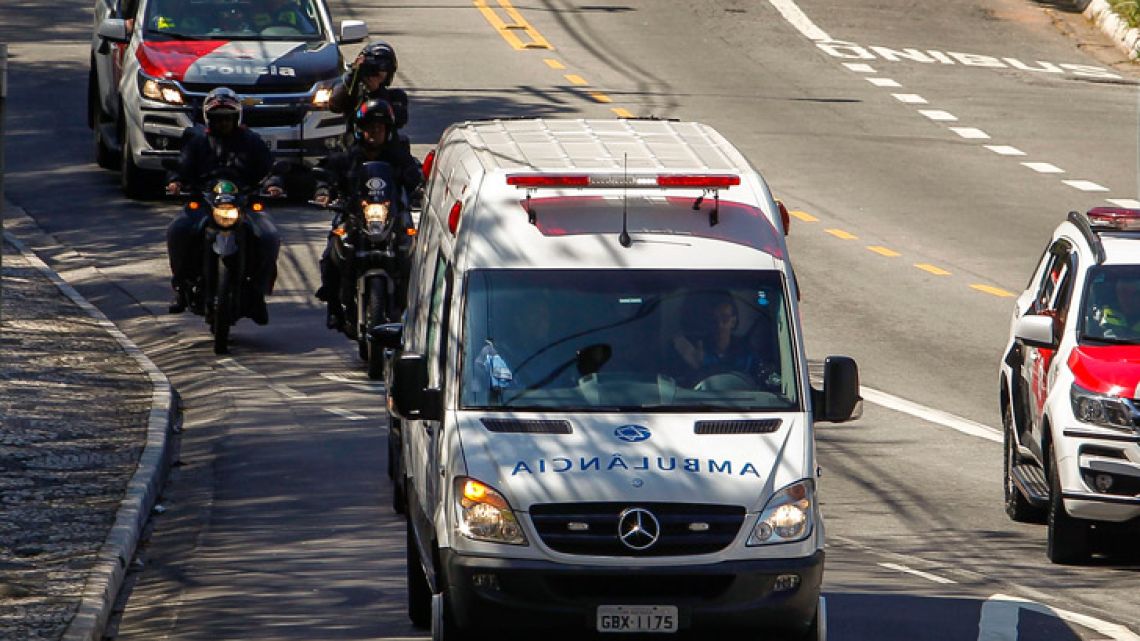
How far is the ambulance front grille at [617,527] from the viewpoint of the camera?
9883 millimetres

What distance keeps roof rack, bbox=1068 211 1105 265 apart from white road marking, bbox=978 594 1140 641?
8.64ft

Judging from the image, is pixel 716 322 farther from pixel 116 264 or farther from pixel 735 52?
pixel 735 52

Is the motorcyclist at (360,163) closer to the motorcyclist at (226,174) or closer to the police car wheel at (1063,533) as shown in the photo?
the motorcyclist at (226,174)

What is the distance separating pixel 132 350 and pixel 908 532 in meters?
7.38

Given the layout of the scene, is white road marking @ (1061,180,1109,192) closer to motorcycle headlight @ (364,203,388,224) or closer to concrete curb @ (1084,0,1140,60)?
concrete curb @ (1084,0,1140,60)

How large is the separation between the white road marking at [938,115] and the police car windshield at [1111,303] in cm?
1771

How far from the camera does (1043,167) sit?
94.4 feet

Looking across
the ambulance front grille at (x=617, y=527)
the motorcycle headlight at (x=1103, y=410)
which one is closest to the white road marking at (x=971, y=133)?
the motorcycle headlight at (x=1103, y=410)

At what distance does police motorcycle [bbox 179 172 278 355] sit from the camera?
18.8 metres

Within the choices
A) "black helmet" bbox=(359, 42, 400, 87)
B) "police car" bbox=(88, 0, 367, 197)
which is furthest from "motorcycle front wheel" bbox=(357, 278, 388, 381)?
"police car" bbox=(88, 0, 367, 197)

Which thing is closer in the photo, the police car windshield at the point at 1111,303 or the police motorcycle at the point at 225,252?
the police car windshield at the point at 1111,303

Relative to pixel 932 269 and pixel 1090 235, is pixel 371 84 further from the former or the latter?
pixel 1090 235

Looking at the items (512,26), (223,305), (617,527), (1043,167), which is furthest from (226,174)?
(512,26)

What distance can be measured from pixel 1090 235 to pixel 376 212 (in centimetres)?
600
